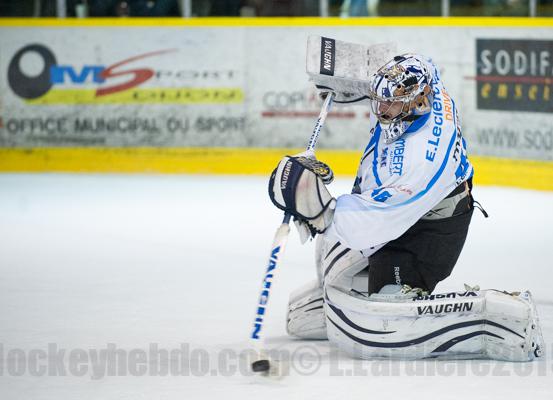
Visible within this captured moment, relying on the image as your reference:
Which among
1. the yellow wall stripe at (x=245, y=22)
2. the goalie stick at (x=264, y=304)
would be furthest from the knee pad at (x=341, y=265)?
the yellow wall stripe at (x=245, y=22)

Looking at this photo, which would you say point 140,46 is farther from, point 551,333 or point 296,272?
point 551,333

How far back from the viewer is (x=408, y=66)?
11.7 ft

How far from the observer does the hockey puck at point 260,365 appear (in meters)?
3.39

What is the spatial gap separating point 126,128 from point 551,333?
4940 millimetres

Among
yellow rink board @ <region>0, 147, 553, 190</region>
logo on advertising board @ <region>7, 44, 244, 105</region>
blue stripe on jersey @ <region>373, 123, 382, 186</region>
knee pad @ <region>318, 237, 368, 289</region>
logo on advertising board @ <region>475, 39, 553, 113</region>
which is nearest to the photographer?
blue stripe on jersey @ <region>373, 123, 382, 186</region>

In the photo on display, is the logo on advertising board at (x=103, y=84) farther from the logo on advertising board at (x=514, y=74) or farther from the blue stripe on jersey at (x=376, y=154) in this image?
the blue stripe on jersey at (x=376, y=154)

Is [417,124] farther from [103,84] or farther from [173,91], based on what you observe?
[103,84]

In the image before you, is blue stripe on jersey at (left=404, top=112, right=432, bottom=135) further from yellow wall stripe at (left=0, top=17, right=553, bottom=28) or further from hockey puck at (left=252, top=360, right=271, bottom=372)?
yellow wall stripe at (left=0, top=17, right=553, bottom=28)

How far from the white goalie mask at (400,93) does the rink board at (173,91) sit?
428 centimetres

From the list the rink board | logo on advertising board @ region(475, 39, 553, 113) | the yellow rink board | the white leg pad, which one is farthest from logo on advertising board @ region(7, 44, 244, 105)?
the white leg pad

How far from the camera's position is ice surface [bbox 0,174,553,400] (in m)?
3.28

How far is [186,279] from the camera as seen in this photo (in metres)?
4.88

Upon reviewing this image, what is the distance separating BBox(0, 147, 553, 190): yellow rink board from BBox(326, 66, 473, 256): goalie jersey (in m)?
4.26

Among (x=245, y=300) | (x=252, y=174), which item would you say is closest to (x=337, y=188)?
(x=252, y=174)
